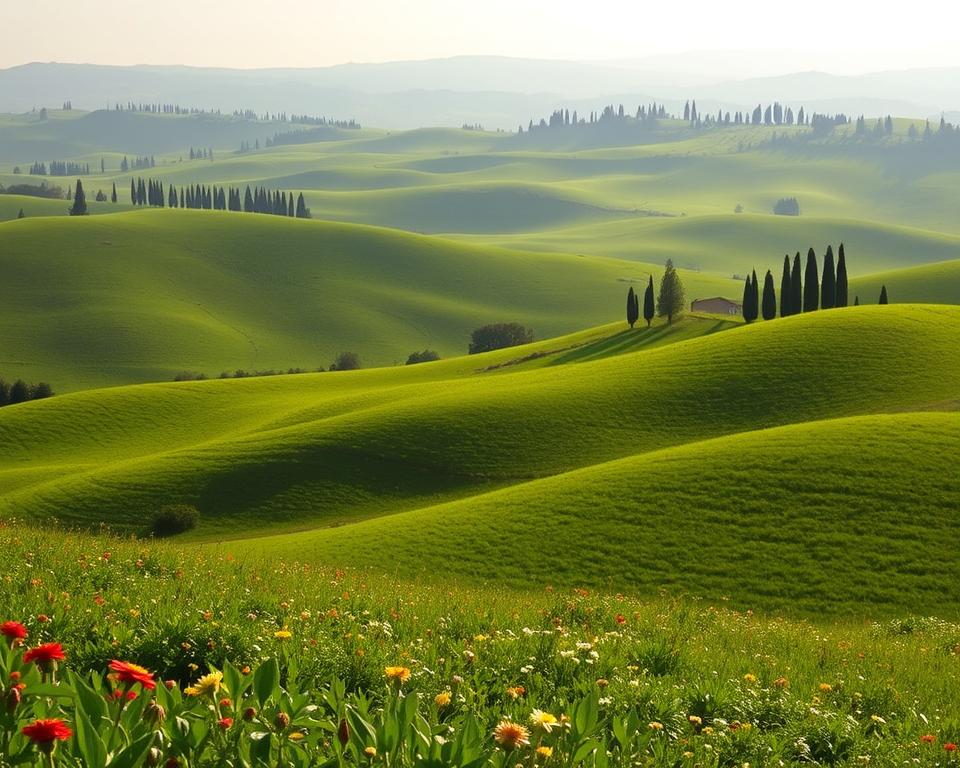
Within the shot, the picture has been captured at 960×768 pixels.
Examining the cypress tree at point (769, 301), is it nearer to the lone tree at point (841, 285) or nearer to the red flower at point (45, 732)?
the lone tree at point (841, 285)

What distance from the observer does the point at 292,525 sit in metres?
55.3

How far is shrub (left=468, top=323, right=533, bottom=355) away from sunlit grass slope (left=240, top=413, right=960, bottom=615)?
10839 centimetres

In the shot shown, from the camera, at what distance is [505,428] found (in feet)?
212

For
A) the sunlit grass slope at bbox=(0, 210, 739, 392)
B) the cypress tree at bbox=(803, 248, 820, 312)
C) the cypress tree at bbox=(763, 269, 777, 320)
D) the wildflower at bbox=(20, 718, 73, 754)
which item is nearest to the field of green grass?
the cypress tree at bbox=(763, 269, 777, 320)

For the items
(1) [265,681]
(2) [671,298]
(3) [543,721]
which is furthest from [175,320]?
(3) [543,721]

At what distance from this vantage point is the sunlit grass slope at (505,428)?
5872cm

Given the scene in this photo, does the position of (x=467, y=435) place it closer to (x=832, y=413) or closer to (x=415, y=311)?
(x=832, y=413)

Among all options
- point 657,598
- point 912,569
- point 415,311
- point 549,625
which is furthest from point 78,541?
point 415,311

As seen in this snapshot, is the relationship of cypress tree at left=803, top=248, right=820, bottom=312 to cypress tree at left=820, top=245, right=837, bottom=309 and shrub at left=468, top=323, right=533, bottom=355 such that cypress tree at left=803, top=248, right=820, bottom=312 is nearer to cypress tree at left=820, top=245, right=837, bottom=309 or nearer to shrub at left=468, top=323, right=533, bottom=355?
cypress tree at left=820, top=245, right=837, bottom=309

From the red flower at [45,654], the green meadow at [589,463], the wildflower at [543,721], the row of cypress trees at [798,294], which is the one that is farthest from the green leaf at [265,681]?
the row of cypress trees at [798,294]

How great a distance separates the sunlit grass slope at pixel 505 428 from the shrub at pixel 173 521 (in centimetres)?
102

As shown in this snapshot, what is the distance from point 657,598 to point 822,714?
71.1ft

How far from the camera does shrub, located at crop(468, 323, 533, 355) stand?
15675 cm

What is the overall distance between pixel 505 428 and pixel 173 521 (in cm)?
2065
